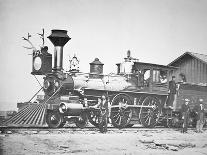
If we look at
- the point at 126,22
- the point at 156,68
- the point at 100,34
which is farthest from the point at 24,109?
the point at 156,68

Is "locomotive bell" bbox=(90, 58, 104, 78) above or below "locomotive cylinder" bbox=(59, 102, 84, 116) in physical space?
above

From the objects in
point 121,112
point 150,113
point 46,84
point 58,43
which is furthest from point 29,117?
point 150,113

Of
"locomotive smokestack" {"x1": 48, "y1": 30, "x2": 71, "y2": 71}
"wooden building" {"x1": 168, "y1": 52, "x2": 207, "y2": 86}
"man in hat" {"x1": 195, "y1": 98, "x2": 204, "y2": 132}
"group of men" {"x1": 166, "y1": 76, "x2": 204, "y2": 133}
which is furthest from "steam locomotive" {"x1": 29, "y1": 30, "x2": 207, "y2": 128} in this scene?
"wooden building" {"x1": 168, "y1": 52, "x2": 207, "y2": 86}

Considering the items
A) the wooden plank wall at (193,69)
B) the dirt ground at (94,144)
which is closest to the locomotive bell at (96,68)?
the dirt ground at (94,144)

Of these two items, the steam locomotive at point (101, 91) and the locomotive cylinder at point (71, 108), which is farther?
the steam locomotive at point (101, 91)

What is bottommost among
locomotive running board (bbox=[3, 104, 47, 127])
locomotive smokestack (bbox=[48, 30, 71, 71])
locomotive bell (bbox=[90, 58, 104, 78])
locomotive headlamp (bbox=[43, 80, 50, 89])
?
locomotive running board (bbox=[3, 104, 47, 127])

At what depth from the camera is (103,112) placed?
18.6 ft

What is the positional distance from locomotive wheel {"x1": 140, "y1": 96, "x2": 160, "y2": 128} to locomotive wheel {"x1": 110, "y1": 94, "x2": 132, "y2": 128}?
13.9 inches

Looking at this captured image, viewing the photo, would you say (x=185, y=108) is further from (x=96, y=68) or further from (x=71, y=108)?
(x=71, y=108)

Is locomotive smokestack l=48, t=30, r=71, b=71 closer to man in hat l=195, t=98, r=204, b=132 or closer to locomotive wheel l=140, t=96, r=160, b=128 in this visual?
locomotive wheel l=140, t=96, r=160, b=128

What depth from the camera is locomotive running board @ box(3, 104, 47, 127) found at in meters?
4.66

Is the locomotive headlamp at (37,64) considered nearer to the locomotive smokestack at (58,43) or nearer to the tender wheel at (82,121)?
the locomotive smokestack at (58,43)

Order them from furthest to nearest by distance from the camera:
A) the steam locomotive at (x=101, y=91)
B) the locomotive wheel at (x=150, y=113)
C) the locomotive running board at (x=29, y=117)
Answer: the locomotive wheel at (x=150, y=113), the steam locomotive at (x=101, y=91), the locomotive running board at (x=29, y=117)

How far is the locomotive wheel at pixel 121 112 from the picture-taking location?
6.23 m
